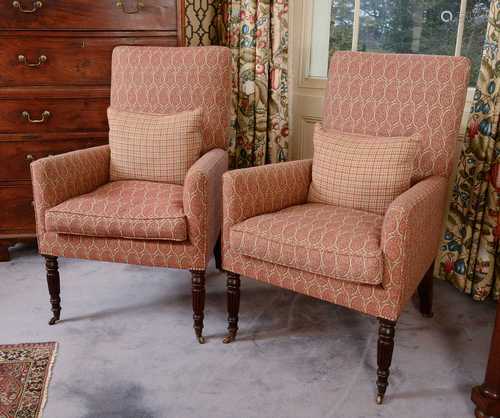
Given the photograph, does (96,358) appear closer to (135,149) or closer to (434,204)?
(135,149)

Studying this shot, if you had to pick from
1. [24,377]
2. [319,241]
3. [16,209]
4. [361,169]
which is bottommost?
[24,377]

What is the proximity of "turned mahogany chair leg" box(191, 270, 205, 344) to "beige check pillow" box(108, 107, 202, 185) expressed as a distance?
474mm

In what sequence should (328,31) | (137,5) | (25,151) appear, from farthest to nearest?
(328,31) → (25,151) → (137,5)

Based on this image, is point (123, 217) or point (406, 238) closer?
point (406, 238)

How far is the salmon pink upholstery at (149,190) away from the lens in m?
2.01

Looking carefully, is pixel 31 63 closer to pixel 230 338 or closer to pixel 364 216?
pixel 230 338

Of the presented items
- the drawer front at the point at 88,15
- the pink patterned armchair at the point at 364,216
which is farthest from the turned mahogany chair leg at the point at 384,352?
the drawer front at the point at 88,15

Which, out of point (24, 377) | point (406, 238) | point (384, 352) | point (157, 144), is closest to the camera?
point (406, 238)

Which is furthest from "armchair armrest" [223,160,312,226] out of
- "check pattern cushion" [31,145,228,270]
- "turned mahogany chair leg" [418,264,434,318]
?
"turned mahogany chair leg" [418,264,434,318]

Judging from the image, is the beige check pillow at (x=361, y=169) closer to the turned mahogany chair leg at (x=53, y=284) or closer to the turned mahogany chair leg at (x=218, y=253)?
the turned mahogany chair leg at (x=218, y=253)

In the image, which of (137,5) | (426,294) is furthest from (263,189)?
(137,5)

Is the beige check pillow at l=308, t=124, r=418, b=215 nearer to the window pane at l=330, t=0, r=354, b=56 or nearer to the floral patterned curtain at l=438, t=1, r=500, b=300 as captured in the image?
the floral patterned curtain at l=438, t=1, r=500, b=300

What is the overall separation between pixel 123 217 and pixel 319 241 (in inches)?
28.9

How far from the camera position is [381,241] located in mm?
1703
